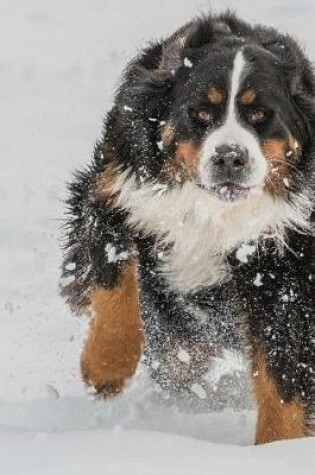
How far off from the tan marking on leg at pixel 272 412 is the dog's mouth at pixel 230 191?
0.70 metres

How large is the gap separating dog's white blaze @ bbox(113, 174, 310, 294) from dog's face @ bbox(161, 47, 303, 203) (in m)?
0.10

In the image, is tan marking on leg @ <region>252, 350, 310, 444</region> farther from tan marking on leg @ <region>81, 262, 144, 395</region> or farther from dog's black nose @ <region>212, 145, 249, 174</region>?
dog's black nose @ <region>212, 145, 249, 174</region>

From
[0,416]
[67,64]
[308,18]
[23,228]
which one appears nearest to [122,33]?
[67,64]

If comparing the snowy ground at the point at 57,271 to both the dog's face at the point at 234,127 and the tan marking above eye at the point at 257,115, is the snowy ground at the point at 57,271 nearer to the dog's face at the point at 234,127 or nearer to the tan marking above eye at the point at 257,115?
the dog's face at the point at 234,127

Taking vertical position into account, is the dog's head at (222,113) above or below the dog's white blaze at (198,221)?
above

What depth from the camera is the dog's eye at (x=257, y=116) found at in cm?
482

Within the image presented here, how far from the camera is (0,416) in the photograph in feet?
16.5

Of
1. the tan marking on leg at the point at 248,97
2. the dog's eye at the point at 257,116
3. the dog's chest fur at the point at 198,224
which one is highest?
the tan marking on leg at the point at 248,97

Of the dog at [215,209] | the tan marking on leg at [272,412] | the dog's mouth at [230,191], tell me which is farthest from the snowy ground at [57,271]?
the dog's mouth at [230,191]

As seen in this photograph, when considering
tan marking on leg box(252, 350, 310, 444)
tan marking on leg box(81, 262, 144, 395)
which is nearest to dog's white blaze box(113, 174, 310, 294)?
tan marking on leg box(81, 262, 144, 395)

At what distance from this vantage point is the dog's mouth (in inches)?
191

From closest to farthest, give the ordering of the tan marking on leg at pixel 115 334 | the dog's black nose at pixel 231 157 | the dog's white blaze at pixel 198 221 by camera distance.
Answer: the dog's black nose at pixel 231 157, the dog's white blaze at pixel 198 221, the tan marking on leg at pixel 115 334

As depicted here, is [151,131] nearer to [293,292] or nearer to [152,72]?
[152,72]

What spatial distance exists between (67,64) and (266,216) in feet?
16.7
